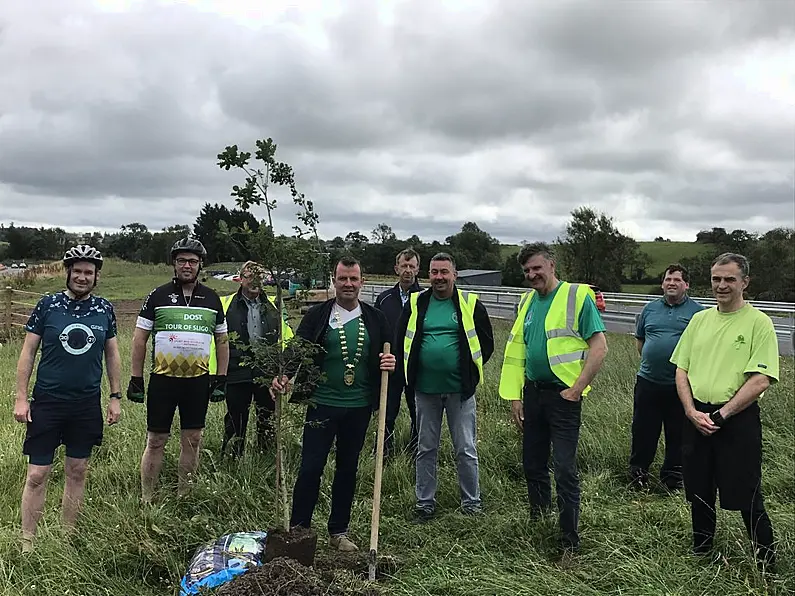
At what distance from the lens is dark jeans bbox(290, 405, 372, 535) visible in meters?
3.95

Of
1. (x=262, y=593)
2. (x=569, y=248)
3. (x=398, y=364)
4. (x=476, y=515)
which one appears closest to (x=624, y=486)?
(x=476, y=515)

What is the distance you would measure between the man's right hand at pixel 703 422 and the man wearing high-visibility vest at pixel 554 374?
24.6 inches

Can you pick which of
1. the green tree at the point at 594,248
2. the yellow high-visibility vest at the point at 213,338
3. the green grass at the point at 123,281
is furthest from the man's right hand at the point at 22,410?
the green tree at the point at 594,248

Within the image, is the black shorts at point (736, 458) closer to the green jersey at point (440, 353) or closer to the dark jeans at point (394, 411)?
the green jersey at point (440, 353)

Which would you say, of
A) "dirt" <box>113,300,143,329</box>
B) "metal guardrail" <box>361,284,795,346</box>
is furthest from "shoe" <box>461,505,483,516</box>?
"dirt" <box>113,300,143,329</box>

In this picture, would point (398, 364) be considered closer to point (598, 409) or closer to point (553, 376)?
point (553, 376)

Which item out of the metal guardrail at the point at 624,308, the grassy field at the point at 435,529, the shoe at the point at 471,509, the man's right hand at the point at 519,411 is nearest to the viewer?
the grassy field at the point at 435,529

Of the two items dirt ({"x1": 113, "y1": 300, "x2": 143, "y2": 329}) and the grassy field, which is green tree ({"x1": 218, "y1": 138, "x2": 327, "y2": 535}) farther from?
dirt ({"x1": 113, "y1": 300, "x2": 143, "y2": 329})

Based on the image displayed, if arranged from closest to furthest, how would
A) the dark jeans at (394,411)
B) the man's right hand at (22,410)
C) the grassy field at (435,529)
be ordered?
the grassy field at (435,529), the man's right hand at (22,410), the dark jeans at (394,411)

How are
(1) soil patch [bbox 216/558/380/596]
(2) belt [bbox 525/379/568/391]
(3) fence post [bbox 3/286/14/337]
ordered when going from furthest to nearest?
(3) fence post [bbox 3/286/14/337]
(2) belt [bbox 525/379/568/391]
(1) soil patch [bbox 216/558/380/596]

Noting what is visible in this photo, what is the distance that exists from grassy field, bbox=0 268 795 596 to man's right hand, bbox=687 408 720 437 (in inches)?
28.9

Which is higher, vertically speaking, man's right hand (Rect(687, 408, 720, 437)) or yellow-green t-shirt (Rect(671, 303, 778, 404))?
yellow-green t-shirt (Rect(671, 303, 778, 404))

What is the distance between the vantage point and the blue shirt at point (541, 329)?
4.00 meters

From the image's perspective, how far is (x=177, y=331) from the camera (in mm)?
4305
